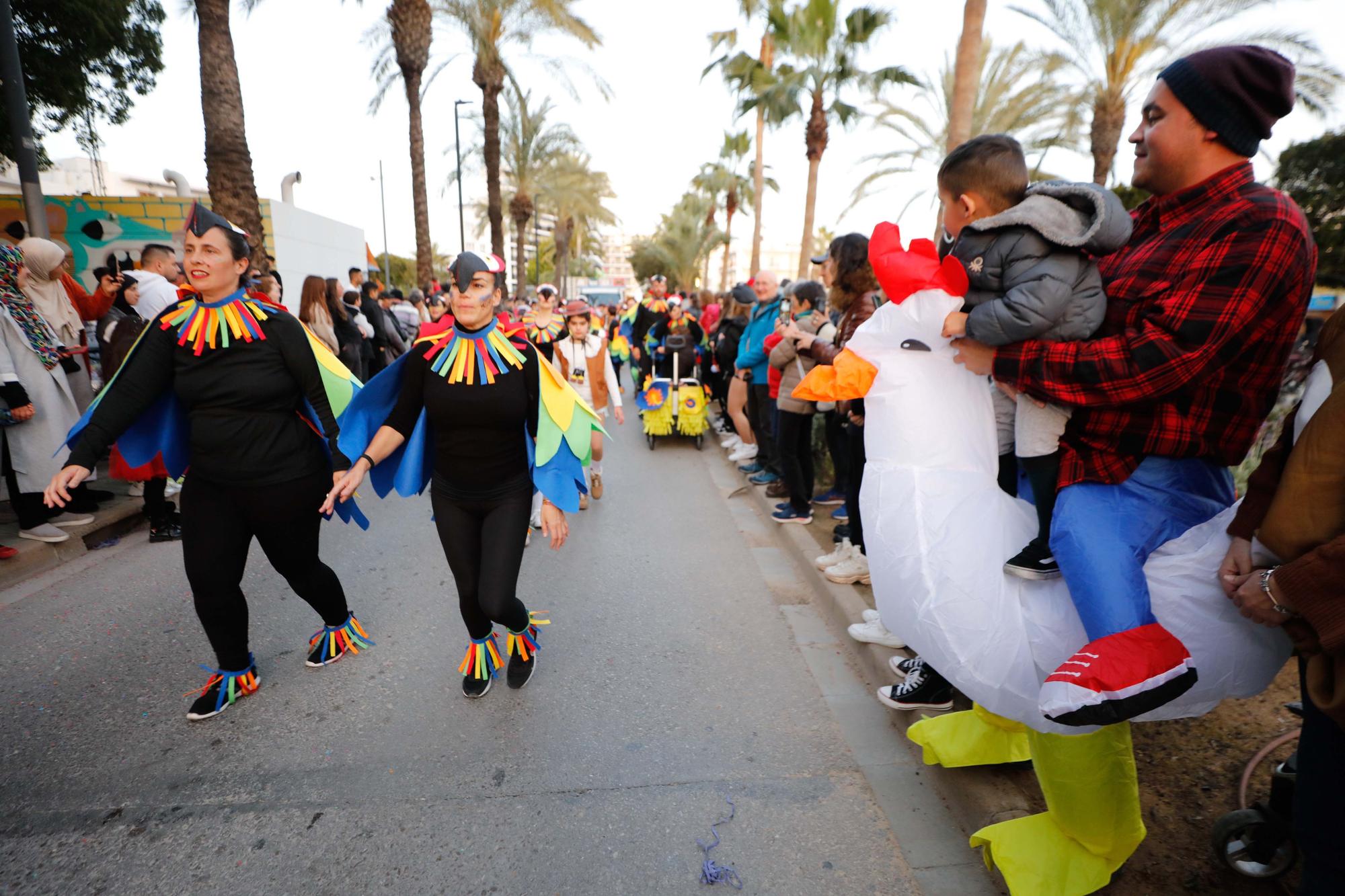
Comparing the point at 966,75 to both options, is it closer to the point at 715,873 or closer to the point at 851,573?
the point at 851,573

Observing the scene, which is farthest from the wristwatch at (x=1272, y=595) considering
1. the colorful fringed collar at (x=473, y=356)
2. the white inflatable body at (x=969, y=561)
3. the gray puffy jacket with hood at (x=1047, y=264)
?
the colorful fringed collar at (x=473, y=356)

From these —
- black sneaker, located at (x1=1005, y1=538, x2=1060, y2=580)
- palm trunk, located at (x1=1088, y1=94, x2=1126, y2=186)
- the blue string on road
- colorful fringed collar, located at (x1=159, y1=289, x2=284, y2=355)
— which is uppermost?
palm trunk, located at (x1=1088, y1=94, x2=1126, y2=186)

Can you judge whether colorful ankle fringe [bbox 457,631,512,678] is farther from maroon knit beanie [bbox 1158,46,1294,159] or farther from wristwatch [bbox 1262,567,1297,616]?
maroon knit beanie [bbox 1158,46,1294,159]

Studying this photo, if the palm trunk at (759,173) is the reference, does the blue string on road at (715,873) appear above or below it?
below

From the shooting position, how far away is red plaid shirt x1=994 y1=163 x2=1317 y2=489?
1.72 m

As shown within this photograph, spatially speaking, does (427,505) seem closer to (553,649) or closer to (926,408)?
(553,649)

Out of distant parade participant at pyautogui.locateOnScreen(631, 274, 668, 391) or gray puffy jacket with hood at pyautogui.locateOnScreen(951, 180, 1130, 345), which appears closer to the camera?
gray puffy jacket with hood at pyautogui.locateOnScreen(951, 180, 1130, 345)

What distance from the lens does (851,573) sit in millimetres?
4469

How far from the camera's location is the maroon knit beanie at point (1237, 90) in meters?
1.76

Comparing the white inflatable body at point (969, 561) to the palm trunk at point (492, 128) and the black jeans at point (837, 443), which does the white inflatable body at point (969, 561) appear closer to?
the black jeans at point (837, 443)

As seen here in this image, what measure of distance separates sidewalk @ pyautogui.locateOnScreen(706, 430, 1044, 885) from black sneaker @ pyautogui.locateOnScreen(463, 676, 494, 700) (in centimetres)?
185

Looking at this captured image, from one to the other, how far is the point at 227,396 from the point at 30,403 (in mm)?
3014

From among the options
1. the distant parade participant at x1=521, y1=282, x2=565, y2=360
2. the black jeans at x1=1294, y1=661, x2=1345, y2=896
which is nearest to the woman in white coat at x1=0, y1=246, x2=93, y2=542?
the distant parade participant at x1=521, y1=282, x2=565, y2=360

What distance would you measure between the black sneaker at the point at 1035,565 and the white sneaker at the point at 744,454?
20.5 feet
